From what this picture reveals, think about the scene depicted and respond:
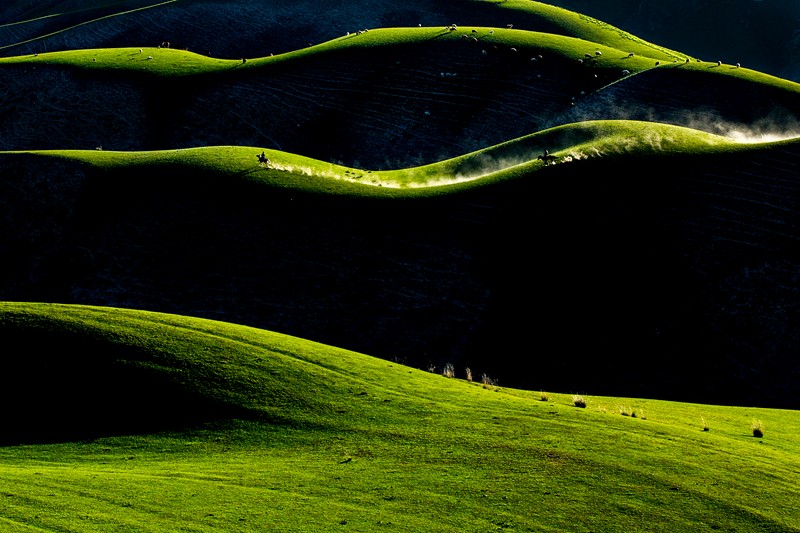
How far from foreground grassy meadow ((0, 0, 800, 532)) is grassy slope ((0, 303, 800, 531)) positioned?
0.12m

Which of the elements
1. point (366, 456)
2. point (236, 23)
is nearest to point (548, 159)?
point (366, 456)

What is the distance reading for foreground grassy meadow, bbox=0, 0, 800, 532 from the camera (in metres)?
20.1

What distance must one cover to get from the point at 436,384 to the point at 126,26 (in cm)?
9297

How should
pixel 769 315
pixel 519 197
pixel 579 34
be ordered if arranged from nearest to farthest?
pixel 769 315, pixel 519 197, pixel 579 34

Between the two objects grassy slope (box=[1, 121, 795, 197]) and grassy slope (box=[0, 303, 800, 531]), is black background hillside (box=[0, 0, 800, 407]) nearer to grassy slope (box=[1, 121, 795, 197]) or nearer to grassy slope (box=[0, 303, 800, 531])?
grassy slope (box=[1, 121, 795, 197])

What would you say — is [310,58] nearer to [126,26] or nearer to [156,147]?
[156,147]

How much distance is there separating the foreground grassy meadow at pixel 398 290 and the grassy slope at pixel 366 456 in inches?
4.6

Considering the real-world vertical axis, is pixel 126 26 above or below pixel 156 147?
above

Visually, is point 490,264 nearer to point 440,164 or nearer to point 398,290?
point 398,290

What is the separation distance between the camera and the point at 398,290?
137 ft

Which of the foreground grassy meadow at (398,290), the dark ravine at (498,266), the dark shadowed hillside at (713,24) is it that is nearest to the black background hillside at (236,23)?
the foreground grassy meadow at (398,290)

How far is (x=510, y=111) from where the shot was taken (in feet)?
237

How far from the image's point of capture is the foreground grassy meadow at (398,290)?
65.9 feet

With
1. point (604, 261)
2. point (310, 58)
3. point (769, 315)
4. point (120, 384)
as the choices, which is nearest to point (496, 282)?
point (604, 261)
